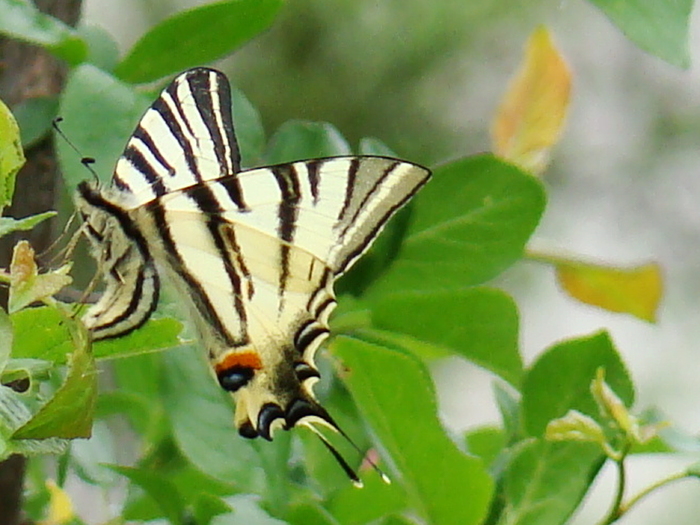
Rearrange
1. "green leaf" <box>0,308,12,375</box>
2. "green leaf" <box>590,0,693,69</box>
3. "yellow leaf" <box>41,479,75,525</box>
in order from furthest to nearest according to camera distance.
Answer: "yellow leaf" <box>41,479,75,525</box> < "green leaf" <box>590,0,693,69</box> < "green leaf" <box>0,308,12,375</box>

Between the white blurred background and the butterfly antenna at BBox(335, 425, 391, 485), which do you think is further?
the white blurred background

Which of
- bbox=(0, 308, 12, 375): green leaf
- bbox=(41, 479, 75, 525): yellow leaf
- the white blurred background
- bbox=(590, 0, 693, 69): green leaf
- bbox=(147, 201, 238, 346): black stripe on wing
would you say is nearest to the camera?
bbox=(0, 308, 12, 375): green leaf

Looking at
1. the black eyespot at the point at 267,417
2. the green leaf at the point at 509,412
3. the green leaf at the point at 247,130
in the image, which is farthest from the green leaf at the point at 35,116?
the green leaf at the point at 509,412

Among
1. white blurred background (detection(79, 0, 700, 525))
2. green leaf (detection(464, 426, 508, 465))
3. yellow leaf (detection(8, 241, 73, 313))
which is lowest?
white blurred background (detection(79, 0, 700, 525))

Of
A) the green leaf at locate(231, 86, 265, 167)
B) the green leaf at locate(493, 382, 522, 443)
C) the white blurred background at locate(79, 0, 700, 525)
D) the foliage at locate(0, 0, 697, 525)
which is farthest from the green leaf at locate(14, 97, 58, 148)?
the white blurred background at locate(79, 0, 700, 525)

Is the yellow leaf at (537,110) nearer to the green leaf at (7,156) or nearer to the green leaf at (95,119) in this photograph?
the green leaf at (95,119)

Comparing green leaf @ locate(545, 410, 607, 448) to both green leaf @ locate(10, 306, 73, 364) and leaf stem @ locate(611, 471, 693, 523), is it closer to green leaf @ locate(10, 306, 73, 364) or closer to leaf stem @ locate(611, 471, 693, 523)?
leaf stem @ locate(611, 471, 693, 523)

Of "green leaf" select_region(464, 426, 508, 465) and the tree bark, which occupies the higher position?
the tree bark
